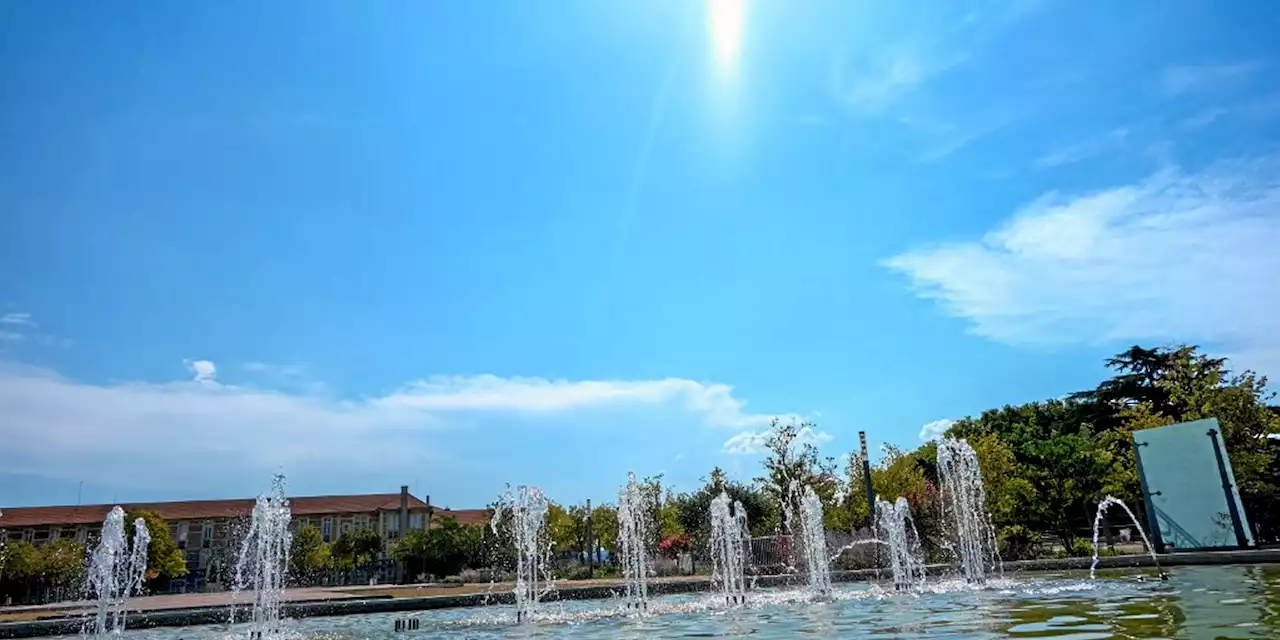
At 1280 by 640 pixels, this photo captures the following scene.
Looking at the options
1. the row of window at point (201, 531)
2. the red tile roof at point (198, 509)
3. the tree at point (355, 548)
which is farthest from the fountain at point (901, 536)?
the red tile roof at point (198, 509)

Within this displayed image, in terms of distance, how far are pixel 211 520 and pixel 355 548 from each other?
2024cm

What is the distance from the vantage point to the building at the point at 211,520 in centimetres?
6097

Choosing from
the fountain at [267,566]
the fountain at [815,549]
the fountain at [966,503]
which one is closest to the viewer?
the fountain at [267,566]

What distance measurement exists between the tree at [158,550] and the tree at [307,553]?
6591mm

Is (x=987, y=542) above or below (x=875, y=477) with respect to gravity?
below

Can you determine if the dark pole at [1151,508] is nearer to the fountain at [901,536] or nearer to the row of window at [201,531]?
the fountain at [901,536]

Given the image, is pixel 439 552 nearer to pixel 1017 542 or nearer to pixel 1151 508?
pixel 1017 542

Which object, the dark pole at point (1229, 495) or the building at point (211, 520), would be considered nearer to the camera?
the dark pole at point (1229, 495)

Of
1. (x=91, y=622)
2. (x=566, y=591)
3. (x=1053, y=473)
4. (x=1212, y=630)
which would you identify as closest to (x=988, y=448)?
(x=1053, y=473)

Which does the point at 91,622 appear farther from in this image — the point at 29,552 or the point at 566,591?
the point at 29,552

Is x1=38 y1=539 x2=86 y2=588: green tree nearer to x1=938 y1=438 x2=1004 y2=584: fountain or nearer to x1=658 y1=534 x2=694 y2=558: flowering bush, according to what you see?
x1=658 y1=534 x2=694 y2=558: flowering bush

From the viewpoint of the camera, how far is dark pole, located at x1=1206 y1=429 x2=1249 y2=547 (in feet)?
59.0

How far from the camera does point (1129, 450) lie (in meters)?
30.8

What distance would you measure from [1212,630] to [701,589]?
1593 cm
